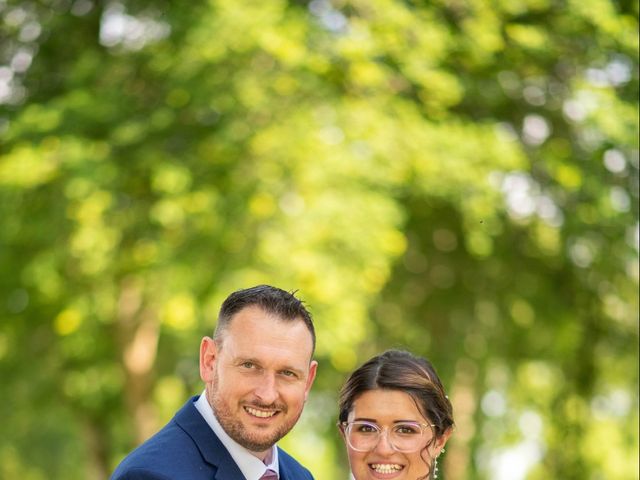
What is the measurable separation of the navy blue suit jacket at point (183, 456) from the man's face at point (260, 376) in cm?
10

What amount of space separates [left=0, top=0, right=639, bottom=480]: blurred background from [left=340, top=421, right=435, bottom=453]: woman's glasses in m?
6.99

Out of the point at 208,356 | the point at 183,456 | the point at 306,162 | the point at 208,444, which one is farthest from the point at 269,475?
the point at 306,162

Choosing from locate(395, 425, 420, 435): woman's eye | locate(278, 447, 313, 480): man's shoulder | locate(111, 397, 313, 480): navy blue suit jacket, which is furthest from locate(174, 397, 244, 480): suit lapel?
locate(395, 425, 420, 435): woman's eye

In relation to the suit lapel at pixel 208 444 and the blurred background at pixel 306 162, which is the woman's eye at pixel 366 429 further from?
the blurred background at pixel 306 162

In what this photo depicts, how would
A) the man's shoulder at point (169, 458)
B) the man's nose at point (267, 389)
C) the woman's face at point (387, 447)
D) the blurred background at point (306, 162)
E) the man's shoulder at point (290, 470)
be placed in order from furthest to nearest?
the blurred background at point (306, 162), the man's shoulder at point (290, 470), the woman's face at point (387, 447), the man's nose at point (267, 389), the man's shoulder at point (169, 458)

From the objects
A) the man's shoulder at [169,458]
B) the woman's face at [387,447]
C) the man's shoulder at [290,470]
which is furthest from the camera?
the man's shoulder at [290,470]

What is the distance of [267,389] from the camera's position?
4809 mm

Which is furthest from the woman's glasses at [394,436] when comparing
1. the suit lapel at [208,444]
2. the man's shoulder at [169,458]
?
the man's shoulder at [169,458]

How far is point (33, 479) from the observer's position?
29672mm

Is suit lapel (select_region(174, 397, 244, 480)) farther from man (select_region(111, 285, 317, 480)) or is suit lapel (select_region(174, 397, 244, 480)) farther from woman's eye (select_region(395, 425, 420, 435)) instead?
woman's eye (select_region(395, 425, 420, 435))

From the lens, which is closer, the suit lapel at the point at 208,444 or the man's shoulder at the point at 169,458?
the man's shoulder at the point at 169,458

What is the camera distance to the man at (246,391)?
4.80 meters

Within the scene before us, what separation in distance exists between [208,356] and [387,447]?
845mm

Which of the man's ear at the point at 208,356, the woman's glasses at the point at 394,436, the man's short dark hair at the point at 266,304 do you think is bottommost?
the woman's glasses at the point at 394,436
